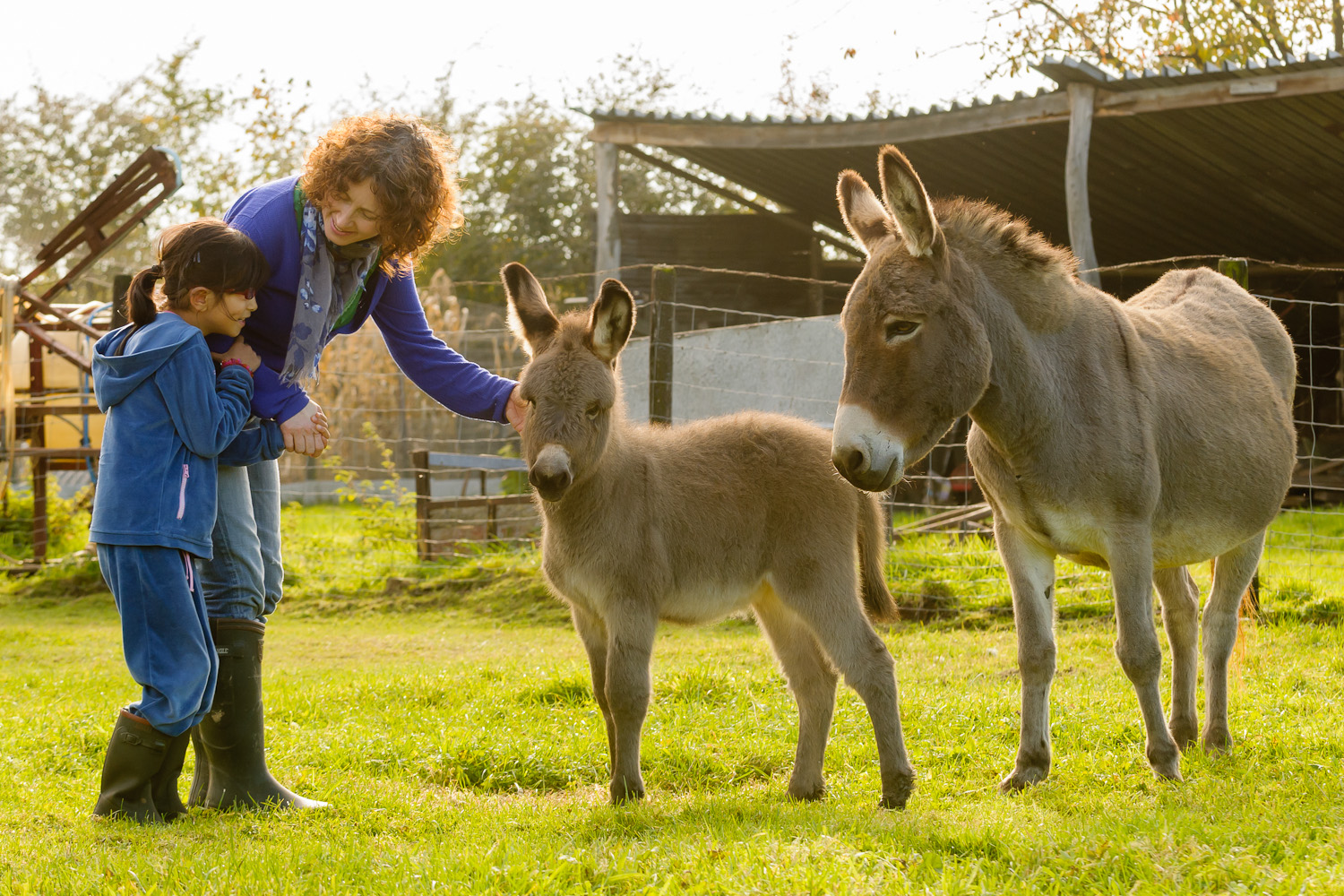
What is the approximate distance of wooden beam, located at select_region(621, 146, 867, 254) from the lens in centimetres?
1480

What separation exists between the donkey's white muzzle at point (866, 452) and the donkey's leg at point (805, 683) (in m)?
1.06

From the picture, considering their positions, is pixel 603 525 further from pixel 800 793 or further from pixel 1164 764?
pixel 1164 764

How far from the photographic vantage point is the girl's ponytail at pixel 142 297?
3.63 metres

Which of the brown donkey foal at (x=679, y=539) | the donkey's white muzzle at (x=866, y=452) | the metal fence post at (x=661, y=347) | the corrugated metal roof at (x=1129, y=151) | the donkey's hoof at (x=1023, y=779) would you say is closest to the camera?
the donkey's white muzzle at (x=866, y=452)

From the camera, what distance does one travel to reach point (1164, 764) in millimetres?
4031

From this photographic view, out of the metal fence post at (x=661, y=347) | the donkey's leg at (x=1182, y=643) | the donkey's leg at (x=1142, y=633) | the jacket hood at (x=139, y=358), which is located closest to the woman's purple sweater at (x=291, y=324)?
the jacket hood at (x=139, y=358)

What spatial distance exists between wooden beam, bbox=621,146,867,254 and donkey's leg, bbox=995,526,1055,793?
33.3 ft

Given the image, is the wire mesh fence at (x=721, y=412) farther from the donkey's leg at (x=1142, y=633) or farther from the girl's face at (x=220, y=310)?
the girl's face at (x=220, y=310)

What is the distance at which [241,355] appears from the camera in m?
3.85

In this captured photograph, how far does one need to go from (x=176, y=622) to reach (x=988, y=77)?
1816 centimetres

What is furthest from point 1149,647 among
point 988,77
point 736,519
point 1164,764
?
point 988,77

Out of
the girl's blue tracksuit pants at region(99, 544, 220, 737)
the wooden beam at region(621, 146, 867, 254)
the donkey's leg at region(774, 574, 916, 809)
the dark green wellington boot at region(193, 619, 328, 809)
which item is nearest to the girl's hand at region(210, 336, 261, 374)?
the girl's blue tracksuit pants at region(99, 544, 220, 737)

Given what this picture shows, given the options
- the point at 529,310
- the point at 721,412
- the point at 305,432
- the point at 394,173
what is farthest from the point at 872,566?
the point at 721,412

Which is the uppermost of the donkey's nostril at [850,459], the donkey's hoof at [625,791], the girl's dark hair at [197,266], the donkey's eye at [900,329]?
the girl's dark hair at [197,266]
